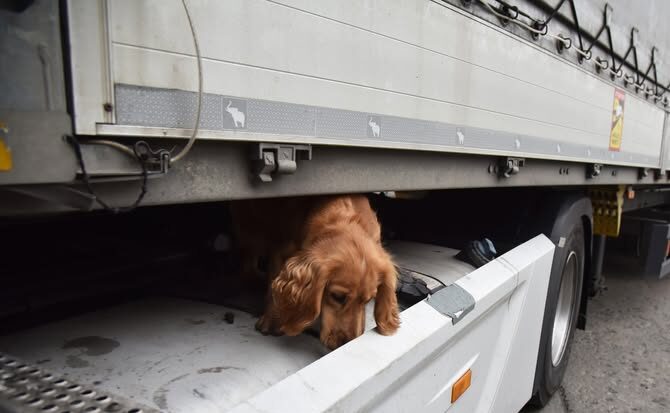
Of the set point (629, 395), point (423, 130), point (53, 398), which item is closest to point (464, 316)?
point (423, 130)

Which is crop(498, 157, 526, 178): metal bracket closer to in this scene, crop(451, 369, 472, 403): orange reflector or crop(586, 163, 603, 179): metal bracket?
crop(451, 369, 472, 403): orange reflector

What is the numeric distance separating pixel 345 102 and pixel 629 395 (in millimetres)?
3734

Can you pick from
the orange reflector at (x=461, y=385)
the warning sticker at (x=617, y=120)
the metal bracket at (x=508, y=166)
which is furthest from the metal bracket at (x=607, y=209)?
the orange reflector at (x=461, y=385)

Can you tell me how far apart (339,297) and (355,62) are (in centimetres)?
82

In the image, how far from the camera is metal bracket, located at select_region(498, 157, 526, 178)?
93.5 inches

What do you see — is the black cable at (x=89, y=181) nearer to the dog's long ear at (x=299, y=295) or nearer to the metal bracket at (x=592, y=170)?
the dog's long ear at (x=299, y=295)

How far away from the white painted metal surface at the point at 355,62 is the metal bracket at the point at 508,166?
0.06 metres

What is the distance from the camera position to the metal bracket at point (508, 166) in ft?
7.79

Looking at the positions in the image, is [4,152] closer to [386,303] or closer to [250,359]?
[250,359]

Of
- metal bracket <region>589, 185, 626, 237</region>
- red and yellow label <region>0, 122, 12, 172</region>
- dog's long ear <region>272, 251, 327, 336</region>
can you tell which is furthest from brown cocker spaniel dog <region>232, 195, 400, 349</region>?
metal bracket <region>589, 185, 626, 237</region>

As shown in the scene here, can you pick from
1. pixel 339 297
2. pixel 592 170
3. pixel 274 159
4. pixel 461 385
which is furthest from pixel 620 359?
pixel 274 159

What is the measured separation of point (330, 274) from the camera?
5.33ft

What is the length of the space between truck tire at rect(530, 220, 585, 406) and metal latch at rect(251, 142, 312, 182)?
2445 mm

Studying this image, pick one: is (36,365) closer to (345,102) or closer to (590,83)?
(345,102)
